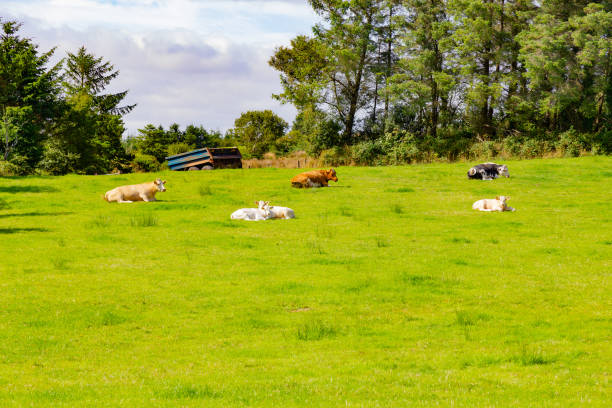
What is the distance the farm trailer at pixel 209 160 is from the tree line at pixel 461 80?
13.8 m

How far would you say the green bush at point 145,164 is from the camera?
71.6m

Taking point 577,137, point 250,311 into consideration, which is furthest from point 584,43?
point 250,311

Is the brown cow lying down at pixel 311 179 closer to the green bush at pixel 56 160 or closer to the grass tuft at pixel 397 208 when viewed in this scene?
the grass tuft at pixel 397 208

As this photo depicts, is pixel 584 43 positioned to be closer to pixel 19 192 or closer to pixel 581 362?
pixel 19 192

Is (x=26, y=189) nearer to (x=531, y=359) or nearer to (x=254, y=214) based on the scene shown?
(x=254, y=214)

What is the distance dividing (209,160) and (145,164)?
77.6 ft

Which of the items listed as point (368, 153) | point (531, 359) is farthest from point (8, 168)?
point (531, 359)

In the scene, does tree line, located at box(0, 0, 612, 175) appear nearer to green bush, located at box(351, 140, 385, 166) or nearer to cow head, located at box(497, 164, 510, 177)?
green bush, located at box(351, 140, 385, 166)

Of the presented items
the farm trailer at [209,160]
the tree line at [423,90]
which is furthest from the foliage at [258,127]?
the farm trailer at [209,160]

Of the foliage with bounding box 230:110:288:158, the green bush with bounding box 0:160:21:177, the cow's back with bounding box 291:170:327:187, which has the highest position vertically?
the foliage with bounding box 230:110:288:158

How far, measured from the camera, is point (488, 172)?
3744 cm

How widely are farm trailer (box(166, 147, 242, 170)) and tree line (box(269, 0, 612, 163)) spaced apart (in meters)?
13.8

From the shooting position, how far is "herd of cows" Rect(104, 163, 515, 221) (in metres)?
23.9

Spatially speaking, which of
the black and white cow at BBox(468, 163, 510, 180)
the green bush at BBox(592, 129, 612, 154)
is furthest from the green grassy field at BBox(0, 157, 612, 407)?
the green bush at BBox(592, 129, 612, 154)
